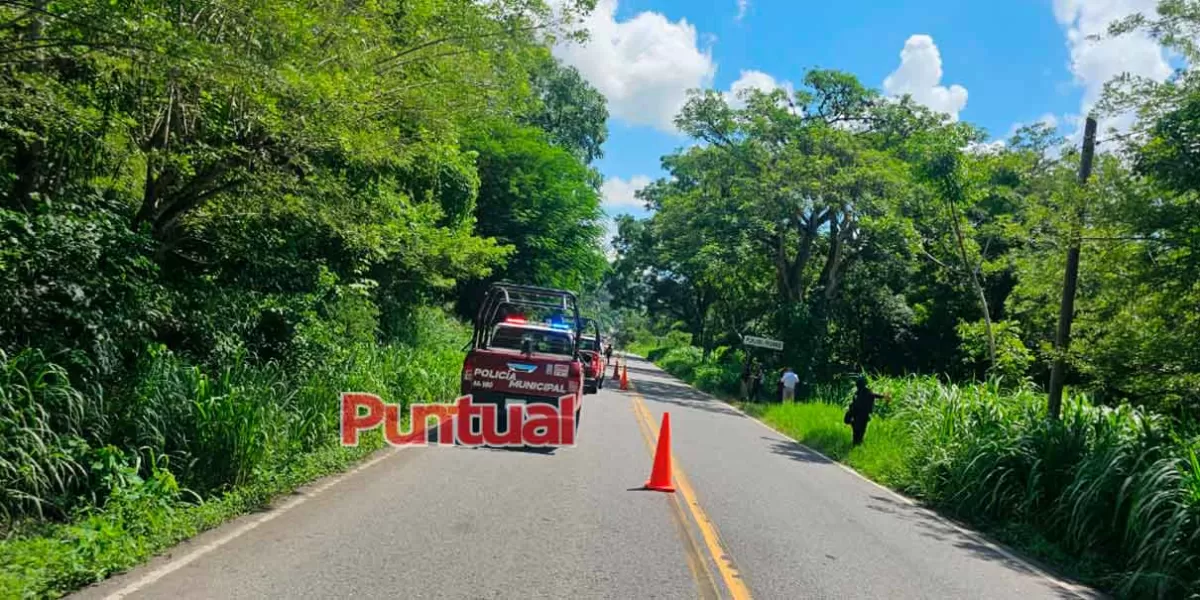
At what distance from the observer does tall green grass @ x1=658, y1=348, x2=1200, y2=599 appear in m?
7.28

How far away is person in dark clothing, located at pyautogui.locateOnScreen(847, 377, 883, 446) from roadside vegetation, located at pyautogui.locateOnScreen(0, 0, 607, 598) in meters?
8.27

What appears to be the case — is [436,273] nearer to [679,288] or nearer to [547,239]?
[547,239]

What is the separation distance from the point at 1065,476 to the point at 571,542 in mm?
6522

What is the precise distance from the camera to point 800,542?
760 centimetres

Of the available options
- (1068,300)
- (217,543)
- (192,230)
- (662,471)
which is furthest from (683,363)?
(217,543)

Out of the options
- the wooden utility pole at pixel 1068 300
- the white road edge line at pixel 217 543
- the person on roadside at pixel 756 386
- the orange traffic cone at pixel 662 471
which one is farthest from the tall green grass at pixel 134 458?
the person on roadside at pixel 756 386

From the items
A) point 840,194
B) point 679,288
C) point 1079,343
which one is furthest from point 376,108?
point 679,288

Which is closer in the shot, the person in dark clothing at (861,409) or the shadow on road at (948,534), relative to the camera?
the shadow on road at (948,534)

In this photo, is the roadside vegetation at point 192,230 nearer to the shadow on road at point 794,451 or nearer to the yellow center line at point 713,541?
the yellow center line at point 713,541

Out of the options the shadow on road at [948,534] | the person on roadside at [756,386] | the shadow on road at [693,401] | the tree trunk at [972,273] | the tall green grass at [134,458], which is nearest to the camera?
the tall green grass at [134,458]

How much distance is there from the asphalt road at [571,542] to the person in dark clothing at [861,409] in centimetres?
398

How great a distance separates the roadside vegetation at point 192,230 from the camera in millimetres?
6574

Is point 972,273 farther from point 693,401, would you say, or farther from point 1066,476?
point 1066,476

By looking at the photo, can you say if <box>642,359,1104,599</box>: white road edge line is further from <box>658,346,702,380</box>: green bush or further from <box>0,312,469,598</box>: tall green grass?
<box>658,346,702,380</box>: green bush
